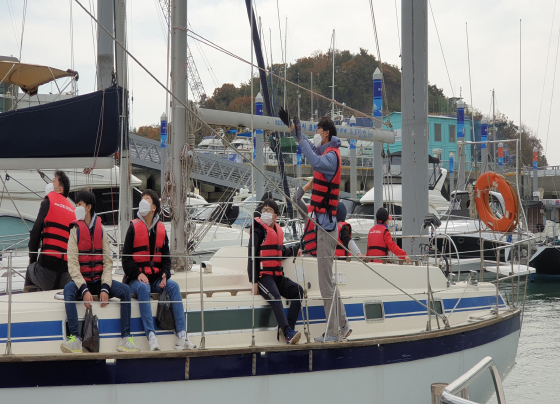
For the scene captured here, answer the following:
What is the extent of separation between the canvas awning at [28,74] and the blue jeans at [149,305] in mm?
4705

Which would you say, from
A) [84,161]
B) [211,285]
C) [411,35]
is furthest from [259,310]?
[411,35]

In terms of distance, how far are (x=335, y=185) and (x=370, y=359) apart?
1660 millimetres

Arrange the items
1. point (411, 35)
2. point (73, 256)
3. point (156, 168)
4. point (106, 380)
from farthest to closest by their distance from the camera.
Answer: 1. point (156, 168)
2. point (411, 35)
3. point (73, 256)
4. point (106, 380)

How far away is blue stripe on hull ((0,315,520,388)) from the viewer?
4656 mm

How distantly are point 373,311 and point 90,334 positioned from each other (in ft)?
9.32

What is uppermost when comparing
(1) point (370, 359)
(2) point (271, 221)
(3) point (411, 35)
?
(3) point (411, 35)

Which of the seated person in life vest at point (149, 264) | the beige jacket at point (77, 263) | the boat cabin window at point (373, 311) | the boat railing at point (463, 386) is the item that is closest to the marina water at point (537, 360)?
the boat cabin window at point (373, 311)

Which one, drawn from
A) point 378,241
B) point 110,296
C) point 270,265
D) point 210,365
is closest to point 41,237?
point 110,296

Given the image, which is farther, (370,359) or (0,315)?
(370,359)

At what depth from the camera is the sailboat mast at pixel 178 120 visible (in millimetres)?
6109

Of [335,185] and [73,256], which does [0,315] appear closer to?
[73,256]

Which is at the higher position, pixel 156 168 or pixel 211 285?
pixel 156 168

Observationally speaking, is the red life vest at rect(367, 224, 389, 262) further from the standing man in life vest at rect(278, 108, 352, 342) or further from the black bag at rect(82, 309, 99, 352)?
the black bag at rect(82, 309, 99, 352)

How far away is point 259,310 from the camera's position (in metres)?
5.68
